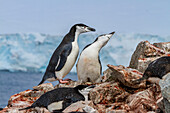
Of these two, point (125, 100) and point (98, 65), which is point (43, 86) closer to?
point (98, 65)

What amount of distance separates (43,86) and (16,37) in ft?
100

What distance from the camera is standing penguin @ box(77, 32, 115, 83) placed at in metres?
5.23

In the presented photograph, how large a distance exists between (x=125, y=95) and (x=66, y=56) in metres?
1.91

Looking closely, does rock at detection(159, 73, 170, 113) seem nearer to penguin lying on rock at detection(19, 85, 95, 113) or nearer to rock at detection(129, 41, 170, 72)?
penguin lying on rock at detection(19, 85, 95, 113)

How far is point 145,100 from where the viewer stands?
3.91m

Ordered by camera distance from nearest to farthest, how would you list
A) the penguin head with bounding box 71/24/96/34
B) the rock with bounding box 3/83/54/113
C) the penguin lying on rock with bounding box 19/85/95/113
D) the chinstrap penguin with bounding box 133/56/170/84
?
the penguin lying on rock with bounding box 19/85/95/113 < the chinstrap penguin with bounding box 133/56/170/84 < the rock with bounding box 3/83/54/113 < the penguin head with bounding box 71/24/96/34

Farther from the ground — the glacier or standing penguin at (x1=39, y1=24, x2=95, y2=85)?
the glacier

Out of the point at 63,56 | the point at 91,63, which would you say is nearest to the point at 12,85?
the point at 63,56

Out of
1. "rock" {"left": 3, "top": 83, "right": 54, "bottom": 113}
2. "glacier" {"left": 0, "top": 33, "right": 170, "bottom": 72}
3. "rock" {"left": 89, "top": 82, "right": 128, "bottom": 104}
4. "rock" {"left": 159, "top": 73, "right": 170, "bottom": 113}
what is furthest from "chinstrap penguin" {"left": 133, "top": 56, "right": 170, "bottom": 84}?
"glacier" {"left": 0, "top": 33, "right": 170, "bottom": 72}

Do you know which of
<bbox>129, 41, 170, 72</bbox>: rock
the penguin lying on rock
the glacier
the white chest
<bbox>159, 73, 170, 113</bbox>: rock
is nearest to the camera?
<bbox>159, 73, 170, 113</bbox>: rock

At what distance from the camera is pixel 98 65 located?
5320 millimetres

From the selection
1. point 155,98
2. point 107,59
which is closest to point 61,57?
point 155,98

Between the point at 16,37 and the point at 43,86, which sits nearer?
the point at 43,86

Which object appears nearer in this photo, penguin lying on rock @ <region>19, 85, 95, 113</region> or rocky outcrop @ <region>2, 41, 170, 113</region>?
rocky outcrop @ <region>2, 41, 170, 113</region>
